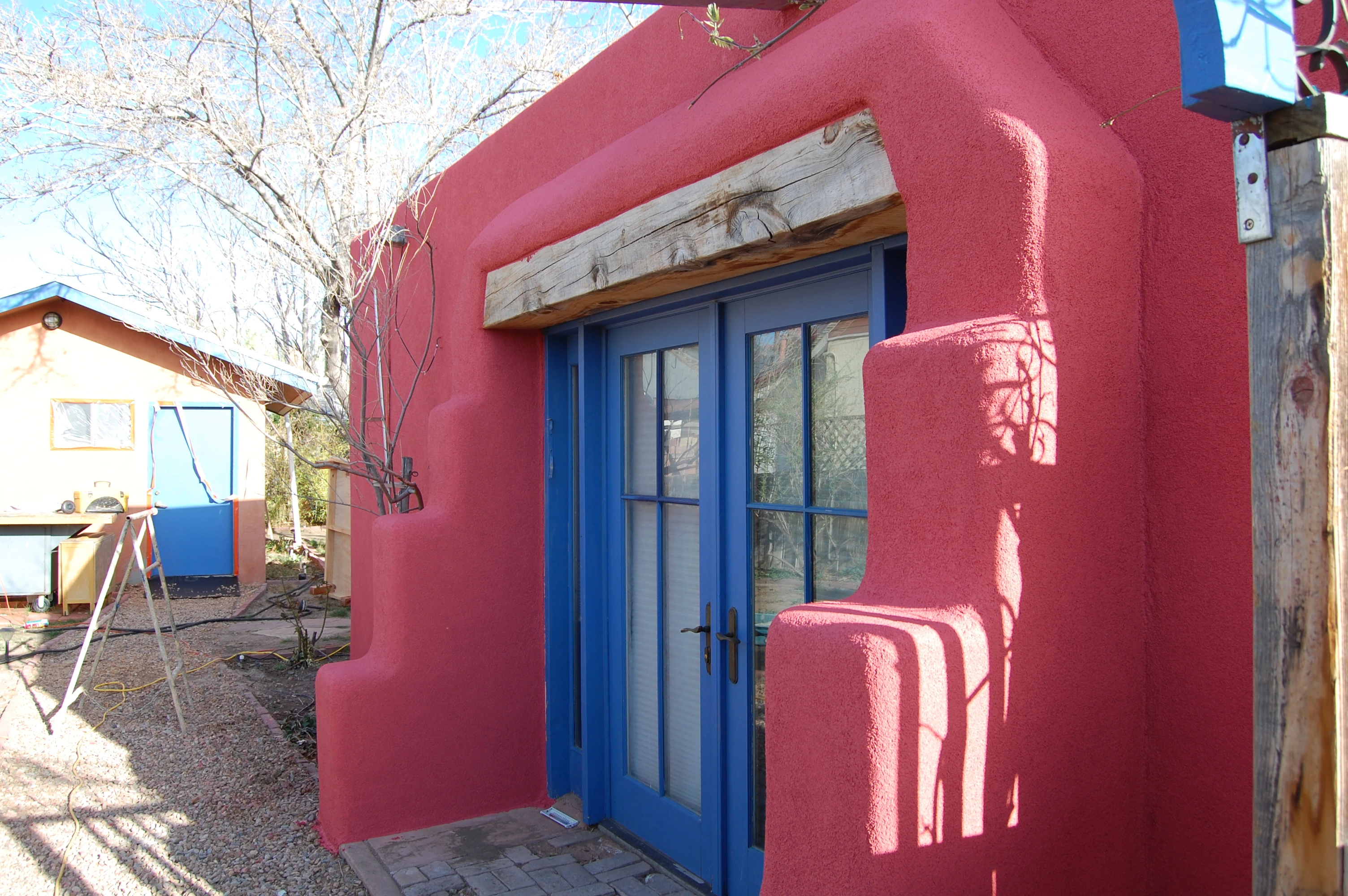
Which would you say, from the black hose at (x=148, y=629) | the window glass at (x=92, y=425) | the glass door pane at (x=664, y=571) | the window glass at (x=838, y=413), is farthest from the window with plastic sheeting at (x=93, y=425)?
the window glass at (x=838, y=413)

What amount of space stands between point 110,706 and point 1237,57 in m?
7.28

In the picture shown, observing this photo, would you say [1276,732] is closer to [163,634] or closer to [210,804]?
[210,804]

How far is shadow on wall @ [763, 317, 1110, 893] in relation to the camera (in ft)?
6.55

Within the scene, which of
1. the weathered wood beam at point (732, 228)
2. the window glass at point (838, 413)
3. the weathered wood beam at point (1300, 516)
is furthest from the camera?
the window glass at point (838, 413)

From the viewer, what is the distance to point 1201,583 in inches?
84.0

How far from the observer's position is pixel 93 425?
38.6ft

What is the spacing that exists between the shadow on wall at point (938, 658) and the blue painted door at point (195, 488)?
11466 mm

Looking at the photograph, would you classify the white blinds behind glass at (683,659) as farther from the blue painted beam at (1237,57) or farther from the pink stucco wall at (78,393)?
the pink stucco wall at (78,393)

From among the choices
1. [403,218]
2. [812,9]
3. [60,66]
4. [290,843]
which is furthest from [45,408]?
[812,9]

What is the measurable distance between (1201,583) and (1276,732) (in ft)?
2.22

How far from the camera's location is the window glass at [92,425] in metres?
11.6

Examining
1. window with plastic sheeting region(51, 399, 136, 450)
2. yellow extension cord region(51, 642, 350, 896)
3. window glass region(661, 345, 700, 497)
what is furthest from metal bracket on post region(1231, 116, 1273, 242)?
window with plastic sheeting region(51, 399, 136, 450)

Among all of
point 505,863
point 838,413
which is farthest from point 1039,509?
point 505,863

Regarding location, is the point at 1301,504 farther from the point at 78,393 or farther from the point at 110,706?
the point at 78,393
